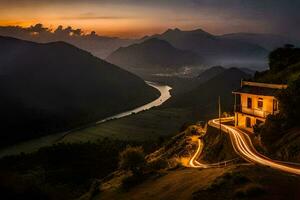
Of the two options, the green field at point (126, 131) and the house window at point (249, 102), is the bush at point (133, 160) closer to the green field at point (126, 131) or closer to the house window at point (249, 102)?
the house window at point (249, 102)

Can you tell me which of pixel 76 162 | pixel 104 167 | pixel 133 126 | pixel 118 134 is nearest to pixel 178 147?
pixel 104 167

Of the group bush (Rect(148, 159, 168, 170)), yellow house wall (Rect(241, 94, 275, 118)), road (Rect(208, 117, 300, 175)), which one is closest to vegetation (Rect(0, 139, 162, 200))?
bush (Rect(148, 159, 168, 170))

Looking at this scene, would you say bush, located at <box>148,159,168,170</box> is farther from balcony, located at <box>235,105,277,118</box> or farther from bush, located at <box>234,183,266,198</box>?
bush, located at <box>234,183,266,198</box>

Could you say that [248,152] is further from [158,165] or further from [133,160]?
[133,160]

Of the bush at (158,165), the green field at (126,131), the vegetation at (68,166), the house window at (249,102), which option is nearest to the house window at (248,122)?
the house window at (249,102)

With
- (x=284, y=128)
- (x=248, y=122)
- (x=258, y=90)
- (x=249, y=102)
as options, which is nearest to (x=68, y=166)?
(x=248, y=122)

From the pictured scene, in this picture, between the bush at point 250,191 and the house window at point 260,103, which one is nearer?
the bush at point 250,191
